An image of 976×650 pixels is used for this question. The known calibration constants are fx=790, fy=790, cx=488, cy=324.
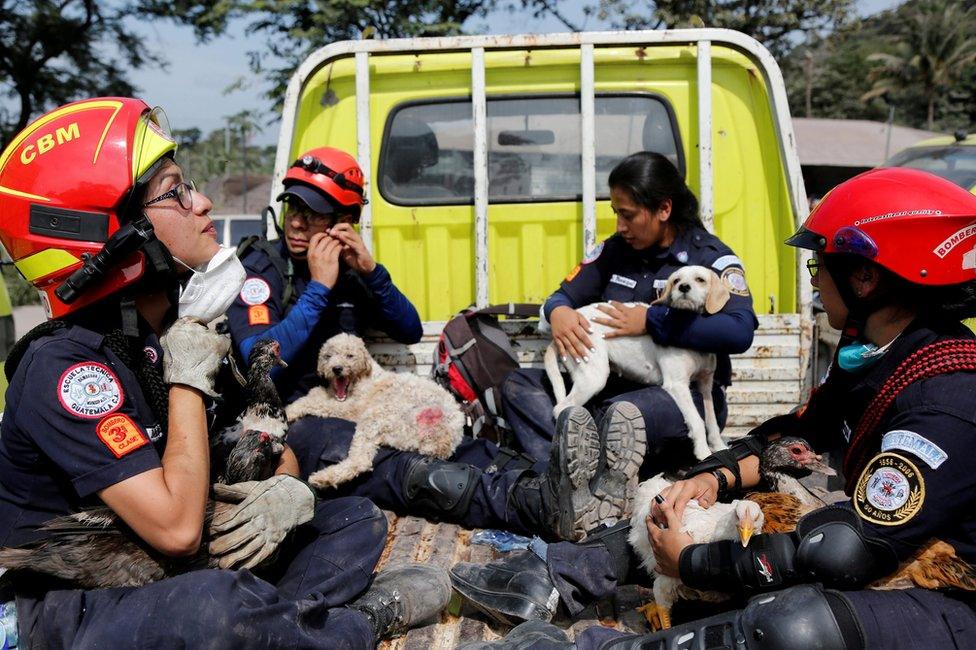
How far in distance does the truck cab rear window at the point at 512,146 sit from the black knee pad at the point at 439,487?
162 cm

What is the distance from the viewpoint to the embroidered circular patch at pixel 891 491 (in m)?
1.97

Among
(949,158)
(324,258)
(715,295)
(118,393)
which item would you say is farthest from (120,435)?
(949,158)

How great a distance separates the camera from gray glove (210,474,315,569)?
7.81 ft

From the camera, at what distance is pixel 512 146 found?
4.58m

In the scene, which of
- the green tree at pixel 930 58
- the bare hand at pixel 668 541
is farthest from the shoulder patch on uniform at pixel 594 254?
the green tree at pixel 930 58

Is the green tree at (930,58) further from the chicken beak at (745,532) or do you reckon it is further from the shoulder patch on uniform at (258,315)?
the chicken beak at (745,532)

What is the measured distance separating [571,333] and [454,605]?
5.11 feet

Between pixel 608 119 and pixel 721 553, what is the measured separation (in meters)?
2.90

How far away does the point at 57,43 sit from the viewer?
58.4 ft

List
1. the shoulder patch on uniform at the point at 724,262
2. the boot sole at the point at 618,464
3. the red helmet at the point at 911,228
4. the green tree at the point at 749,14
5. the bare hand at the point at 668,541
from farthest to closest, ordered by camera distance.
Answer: the green tree at the point at 749,14 < the shoulder patch on uniform at the point at 724,262 < the boot sole at the point at 618,464 < the bare hand at the point at 668,541 < the red helmet at the point at 911,228

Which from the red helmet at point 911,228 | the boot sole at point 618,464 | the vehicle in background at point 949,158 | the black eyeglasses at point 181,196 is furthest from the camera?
the vehicle in background at point 949,158

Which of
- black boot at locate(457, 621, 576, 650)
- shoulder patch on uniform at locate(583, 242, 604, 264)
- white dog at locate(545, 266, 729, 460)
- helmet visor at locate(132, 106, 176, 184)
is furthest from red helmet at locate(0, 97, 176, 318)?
shoulder patch on uniform at locate(583, 242, 604, 264)

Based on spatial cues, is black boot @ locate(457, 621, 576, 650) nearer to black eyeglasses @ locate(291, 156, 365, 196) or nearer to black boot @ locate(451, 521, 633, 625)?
black boot @ locate(451, 521, 633, 625)

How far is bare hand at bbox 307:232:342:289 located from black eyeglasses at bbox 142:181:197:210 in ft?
5.20
